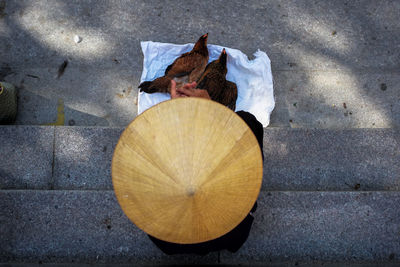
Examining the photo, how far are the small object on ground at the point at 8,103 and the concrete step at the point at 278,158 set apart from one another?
0.84ft

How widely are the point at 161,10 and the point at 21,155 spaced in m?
2.08

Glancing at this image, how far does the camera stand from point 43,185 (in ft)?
8.68

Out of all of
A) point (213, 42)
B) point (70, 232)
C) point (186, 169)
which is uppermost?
point (186, 169)

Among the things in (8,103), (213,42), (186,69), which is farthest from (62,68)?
(213,42)

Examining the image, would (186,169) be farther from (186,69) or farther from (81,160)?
(186,69)

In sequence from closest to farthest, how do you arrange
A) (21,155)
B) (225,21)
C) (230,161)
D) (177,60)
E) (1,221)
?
(230,161), (1,221), (21,155), (177,60), (225,21)

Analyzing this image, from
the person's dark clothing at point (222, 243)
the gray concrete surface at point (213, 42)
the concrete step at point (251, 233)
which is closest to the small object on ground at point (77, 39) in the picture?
the gray concrete surface at point (213, 42)

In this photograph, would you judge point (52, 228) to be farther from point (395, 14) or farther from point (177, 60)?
point (395, 14)

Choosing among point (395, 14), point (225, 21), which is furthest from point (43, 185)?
point (395, 14)

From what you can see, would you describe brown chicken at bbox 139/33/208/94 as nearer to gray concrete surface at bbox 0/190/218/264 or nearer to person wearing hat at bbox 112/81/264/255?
gray concrete surface at bbox 0/190/218/264

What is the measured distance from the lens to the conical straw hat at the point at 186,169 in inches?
47.7

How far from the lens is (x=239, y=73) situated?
3135 mm

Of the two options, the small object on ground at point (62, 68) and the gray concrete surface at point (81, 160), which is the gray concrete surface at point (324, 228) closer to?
the gray concrete surface at point (81, 160)

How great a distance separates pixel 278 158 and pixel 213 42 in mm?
1474
